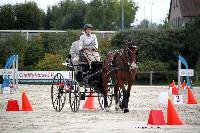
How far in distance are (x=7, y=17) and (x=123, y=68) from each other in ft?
264

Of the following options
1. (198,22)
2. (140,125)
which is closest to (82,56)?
(140,125)

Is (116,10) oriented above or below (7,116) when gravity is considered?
above

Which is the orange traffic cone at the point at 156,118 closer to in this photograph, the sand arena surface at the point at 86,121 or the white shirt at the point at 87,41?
the sand arena surface at the point at 86,121

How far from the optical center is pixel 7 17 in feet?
329

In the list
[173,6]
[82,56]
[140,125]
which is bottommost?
[140,125]

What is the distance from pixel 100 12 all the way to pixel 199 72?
55.6 m

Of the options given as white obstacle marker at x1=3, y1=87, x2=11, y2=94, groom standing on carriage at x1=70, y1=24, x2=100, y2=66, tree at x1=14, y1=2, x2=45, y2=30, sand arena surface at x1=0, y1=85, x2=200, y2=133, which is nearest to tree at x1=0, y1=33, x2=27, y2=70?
white obstacle marker at x1=3, y1=87, x2=11, y2=94

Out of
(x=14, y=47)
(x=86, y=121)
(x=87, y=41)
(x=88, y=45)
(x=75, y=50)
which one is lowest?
(x=86, y=121)

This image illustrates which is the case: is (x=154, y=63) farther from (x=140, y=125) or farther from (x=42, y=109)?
(x=140, y=125)

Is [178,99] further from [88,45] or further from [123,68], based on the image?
[88,45]

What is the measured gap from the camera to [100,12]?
117812 mm

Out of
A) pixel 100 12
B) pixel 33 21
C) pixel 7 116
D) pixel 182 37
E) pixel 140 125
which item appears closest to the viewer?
pixel 140 125

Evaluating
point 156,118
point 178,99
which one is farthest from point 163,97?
point 156,118

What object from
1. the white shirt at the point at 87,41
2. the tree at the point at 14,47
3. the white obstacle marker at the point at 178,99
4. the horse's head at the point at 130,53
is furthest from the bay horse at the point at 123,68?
the tree at the point at 14,47
